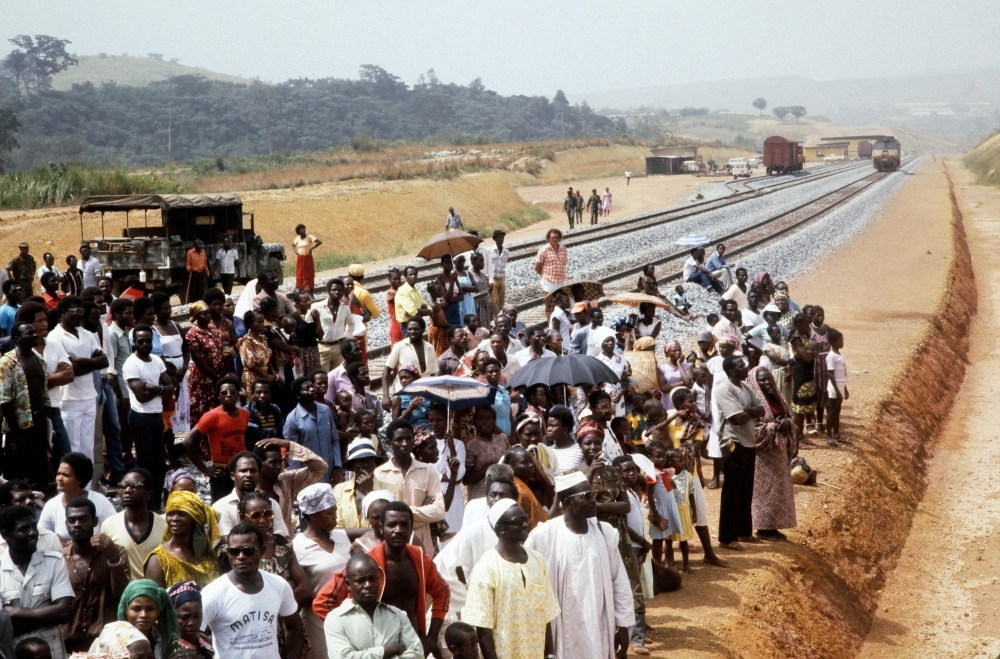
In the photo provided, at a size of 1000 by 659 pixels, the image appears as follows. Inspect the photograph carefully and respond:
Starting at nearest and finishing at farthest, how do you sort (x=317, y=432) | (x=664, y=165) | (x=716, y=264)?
(x=317, y=432), (x=716, y=264), (x=664, y=165)

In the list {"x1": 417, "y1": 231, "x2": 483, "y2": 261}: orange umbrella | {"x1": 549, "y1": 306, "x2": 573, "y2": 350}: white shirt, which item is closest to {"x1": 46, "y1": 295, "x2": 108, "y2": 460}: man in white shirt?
{"x1": 549, "y1": 306, "x2": 573, "y2": 350}: white shirt

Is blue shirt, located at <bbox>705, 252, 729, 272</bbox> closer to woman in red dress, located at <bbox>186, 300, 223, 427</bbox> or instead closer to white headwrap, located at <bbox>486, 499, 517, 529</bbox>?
woman in red dress, located at <bbox>186, 300, 223, 427</bbox>

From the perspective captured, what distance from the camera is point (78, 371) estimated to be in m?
9.19

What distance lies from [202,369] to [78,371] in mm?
1033

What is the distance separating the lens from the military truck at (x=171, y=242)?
21875 millimetres

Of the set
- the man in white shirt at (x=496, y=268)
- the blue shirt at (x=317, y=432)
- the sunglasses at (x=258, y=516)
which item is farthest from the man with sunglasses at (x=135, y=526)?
the man in white shirt at (x=496, y=268)

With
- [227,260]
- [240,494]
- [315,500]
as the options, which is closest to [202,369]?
[240,494]

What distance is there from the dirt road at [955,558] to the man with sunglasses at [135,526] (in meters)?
6.91

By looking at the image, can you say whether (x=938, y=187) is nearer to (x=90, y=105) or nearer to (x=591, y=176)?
(x=591, y=176)

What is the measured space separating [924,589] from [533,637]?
25.6 feet

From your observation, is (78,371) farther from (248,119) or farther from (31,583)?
(248,119)

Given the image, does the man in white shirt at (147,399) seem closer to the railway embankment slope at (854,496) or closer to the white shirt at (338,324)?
the white shirt at (338,324)

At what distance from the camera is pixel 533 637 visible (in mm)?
6105

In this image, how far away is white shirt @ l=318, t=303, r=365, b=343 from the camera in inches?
473
